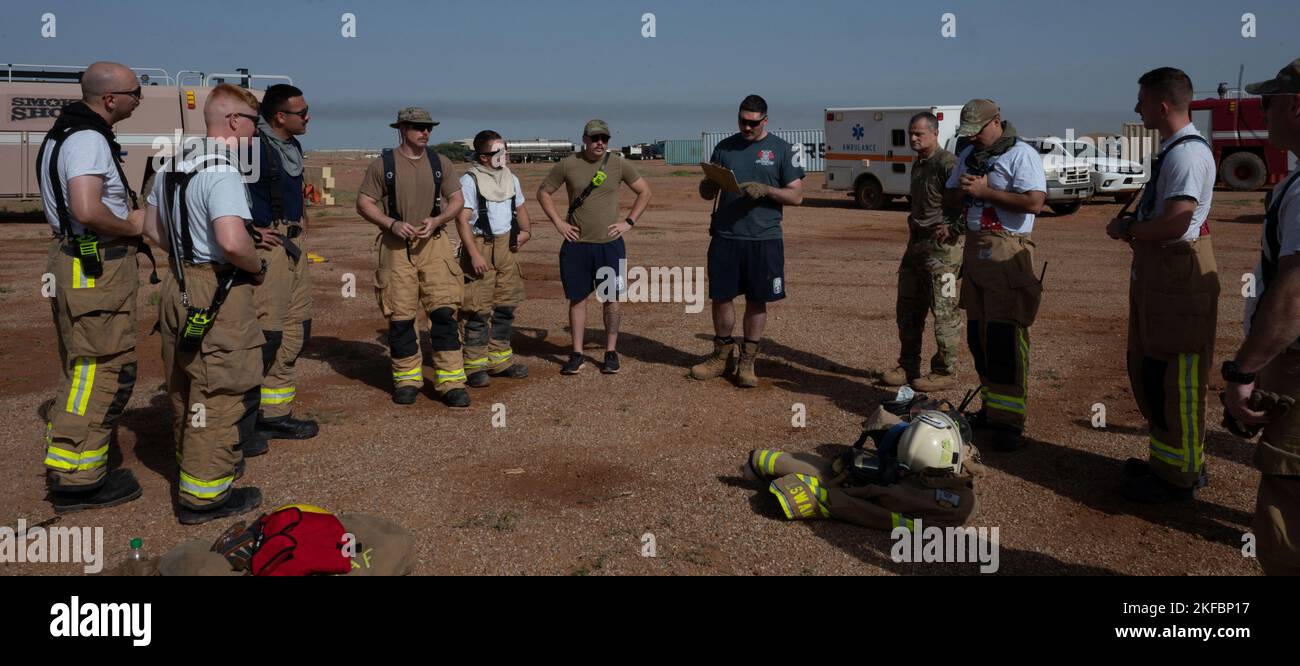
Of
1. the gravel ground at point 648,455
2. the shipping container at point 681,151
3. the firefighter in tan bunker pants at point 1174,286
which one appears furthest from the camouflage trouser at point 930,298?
the shipping container at point 681,151

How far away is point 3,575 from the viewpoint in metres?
4.56

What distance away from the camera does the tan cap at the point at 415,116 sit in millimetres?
7066

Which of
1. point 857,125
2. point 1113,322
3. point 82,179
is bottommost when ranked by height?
point 1113,322

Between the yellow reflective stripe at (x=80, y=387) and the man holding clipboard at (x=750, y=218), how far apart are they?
14.8 ft

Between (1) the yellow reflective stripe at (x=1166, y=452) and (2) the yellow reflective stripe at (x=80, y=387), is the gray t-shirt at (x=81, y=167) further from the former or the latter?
(1) the yellow reflective stripe at (x=1166, y=452)

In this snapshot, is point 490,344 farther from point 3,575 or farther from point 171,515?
point 3,575

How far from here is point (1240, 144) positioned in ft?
84.7

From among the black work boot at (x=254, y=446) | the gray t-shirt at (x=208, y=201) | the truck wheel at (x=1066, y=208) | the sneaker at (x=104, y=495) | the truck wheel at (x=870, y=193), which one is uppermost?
the truck wheel at (x=870, y=193)

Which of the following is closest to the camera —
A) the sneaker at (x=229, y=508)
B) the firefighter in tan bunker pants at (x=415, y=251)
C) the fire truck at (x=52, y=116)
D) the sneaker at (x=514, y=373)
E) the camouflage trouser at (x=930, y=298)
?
the sneaker at (x=229, y=508)

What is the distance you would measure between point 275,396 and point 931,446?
14.6 ft

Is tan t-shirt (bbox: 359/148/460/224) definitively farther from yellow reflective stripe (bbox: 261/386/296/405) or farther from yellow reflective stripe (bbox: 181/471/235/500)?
yellow reflective stripe (bbox: 181/471/235/500)

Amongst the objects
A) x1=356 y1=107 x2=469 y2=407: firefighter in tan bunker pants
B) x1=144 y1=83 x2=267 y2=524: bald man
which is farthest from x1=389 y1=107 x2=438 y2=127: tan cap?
x1=144 y1=83 x2=267 y2=524: bald man
